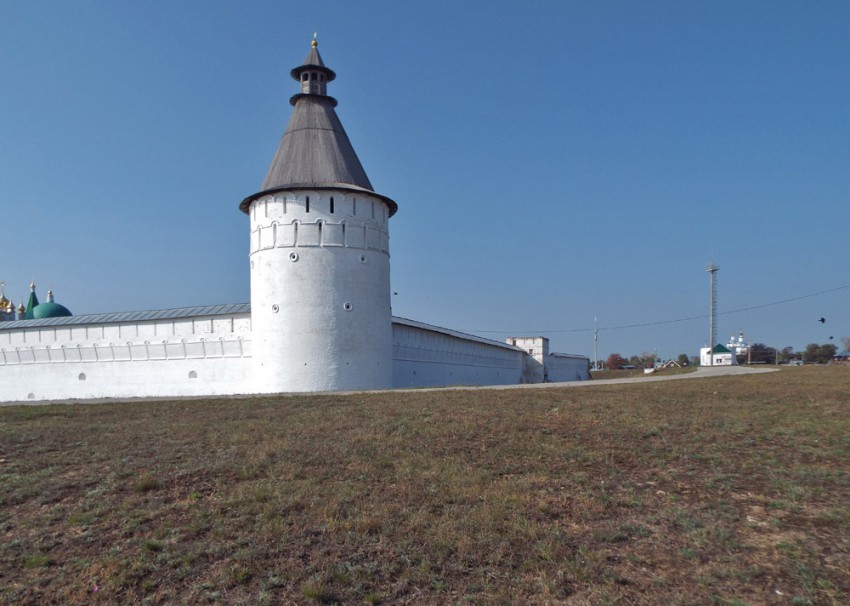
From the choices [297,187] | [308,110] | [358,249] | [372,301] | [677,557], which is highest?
[308,110]

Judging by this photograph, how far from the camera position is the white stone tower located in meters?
23.8

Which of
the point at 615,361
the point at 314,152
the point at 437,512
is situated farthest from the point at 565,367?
the point at 615,361

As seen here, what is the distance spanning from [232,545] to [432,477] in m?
2.76

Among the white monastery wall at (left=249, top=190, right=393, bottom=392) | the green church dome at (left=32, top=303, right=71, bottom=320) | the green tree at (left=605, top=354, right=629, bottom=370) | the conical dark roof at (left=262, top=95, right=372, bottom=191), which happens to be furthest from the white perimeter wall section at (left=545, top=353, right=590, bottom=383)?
the green tree at (left=605, top=354, right=629, bottom=370)

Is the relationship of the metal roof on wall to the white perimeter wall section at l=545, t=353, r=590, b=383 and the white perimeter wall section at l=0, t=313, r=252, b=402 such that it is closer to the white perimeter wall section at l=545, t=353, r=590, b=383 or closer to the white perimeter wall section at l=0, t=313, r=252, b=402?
the white perimeter wall section at l=0, t=313, r=252, b=402

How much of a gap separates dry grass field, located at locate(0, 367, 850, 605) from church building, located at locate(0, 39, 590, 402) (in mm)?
12046

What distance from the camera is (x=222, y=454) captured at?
373 inches

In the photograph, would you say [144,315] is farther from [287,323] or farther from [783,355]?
[783,355]

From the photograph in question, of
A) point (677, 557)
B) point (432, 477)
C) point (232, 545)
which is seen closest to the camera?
point (677, 557)

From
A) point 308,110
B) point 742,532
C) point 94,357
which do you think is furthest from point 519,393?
point 94,357

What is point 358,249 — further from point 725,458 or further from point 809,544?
point 809,544

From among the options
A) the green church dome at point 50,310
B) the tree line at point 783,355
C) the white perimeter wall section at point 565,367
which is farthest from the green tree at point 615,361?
the green church dome at point 50,310

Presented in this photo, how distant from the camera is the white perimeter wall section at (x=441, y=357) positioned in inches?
1121

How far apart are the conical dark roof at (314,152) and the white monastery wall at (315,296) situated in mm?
610
